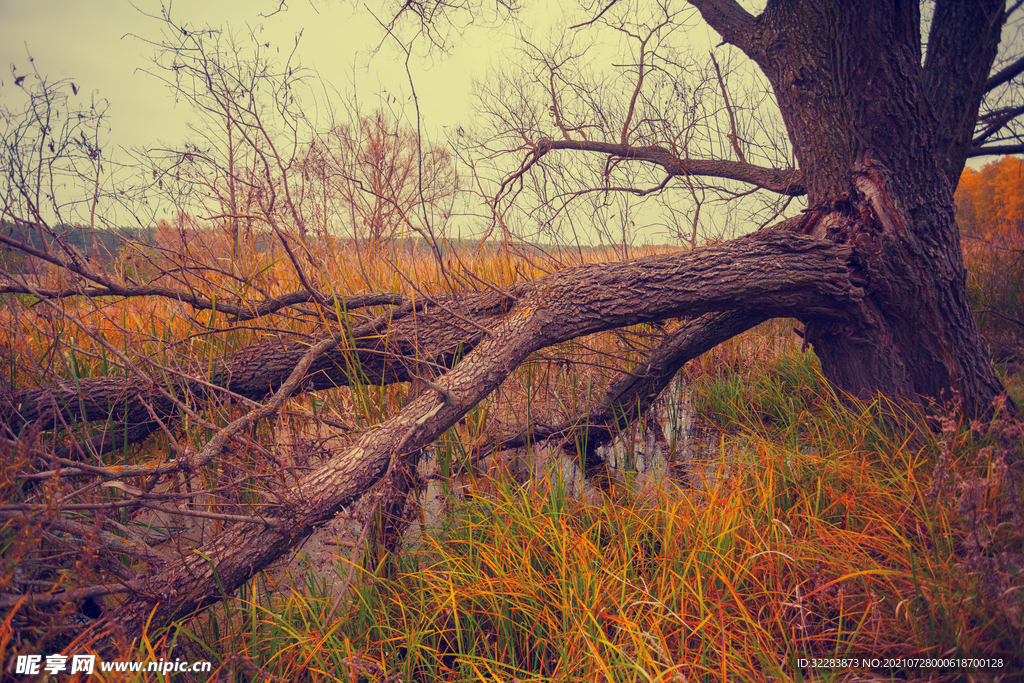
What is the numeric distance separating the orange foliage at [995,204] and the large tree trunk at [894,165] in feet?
2.17

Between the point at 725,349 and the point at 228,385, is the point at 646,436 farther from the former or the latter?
the point at 228,385

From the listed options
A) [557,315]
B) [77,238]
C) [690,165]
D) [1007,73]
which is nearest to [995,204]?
[1007,73]

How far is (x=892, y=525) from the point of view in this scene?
187cm

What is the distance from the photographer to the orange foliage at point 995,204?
240 inches

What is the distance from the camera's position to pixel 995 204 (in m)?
10.1

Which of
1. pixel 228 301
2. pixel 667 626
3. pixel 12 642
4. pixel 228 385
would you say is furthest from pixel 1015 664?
pixel 228 301

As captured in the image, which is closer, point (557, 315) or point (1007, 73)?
point (557, 315)

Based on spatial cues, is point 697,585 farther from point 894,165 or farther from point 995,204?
point 995,204

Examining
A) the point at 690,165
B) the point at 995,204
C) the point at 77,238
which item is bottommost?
the point at 77,238

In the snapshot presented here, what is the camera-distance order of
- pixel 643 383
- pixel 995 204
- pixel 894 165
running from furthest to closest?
pixel 995 204
pixel 643 383
pixel 894 165

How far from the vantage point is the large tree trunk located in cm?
260

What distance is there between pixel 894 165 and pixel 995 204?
450 inches

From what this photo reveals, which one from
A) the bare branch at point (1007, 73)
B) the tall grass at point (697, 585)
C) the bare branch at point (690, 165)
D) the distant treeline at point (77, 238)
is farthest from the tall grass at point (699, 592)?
the bare branch at point (1007, 73)

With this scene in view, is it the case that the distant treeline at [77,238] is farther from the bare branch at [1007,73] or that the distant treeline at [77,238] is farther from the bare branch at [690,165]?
the bare branch at [1007,73]
